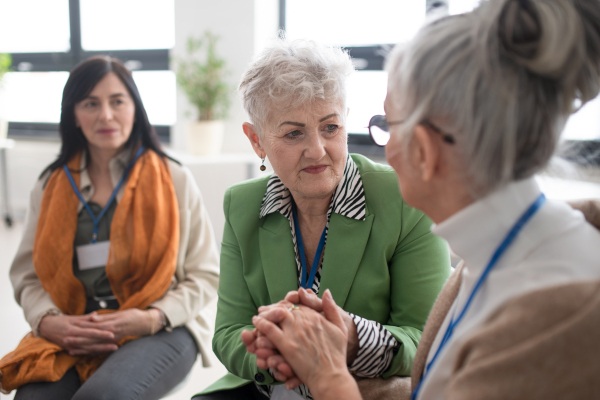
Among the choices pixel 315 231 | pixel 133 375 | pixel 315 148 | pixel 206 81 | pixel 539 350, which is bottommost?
pixel 133 375

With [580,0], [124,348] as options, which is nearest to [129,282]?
[124,348]

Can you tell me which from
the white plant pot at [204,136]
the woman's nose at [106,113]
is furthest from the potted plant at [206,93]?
the woman's nose at [106,113]

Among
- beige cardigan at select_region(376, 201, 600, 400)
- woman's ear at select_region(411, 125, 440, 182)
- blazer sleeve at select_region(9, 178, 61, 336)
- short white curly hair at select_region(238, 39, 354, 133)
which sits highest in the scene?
short white curly hair at select_region(238, 39, 354, 133)

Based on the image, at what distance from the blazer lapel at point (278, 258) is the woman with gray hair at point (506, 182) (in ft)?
1.93

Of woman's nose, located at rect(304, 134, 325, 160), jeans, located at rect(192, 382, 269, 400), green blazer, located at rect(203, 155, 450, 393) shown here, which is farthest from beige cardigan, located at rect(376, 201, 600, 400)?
jeans, located at rect(192, 382, 269, 400)

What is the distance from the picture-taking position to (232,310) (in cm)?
149

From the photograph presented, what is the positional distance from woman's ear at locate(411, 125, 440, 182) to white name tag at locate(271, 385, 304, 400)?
743 mm

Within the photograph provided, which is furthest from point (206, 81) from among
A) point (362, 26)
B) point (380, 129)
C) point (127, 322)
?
point (380, 129)

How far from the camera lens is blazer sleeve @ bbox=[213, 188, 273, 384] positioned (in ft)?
4.55

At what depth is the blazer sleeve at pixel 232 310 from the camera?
4.55 ft

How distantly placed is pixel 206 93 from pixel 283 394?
11.5 ft

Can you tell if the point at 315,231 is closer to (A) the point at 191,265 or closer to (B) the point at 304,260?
(B) the point at 304,260

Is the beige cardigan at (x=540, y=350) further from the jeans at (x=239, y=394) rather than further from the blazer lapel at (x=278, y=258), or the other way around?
the jeans at (x=239, y=394)

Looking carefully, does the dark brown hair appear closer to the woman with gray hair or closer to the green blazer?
the green blazer
